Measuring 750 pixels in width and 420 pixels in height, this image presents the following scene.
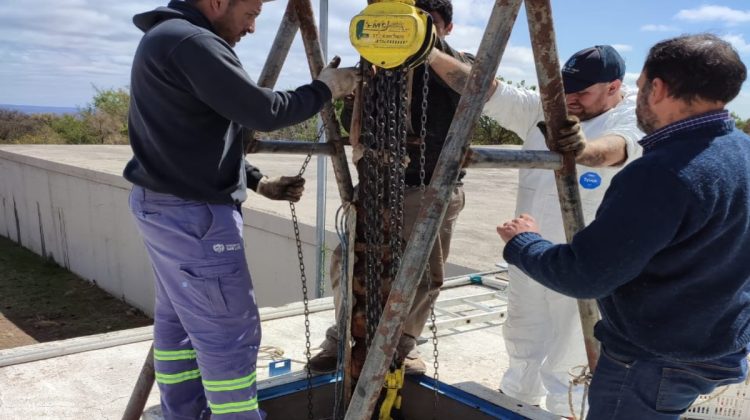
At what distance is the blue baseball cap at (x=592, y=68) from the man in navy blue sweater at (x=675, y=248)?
3.79 feet

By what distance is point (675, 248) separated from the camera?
1.70 meters

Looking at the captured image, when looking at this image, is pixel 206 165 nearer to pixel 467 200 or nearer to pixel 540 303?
pixel 540 303

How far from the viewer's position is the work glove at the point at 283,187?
2.72 m

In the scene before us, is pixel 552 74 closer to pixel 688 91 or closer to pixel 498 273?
pixel 688 91

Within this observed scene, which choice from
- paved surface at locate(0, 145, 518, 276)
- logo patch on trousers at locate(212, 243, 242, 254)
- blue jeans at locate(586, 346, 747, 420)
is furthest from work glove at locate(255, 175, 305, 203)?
paved surface at locate(0, 145, 518, 276)

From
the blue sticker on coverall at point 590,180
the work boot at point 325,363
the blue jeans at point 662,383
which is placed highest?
the blue sticker on coverall at point 590,180

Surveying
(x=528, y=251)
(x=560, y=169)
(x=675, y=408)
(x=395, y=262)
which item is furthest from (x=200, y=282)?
(x=675, y=408)

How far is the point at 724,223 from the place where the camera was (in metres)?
1.66

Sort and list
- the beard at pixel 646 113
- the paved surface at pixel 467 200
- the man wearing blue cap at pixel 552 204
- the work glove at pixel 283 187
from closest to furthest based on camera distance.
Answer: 1. the beard at pixel 646 113
2. the work glove at pixel 283 187
3. the man wearing blue cap at pixel 552 204
4. the paved surface at pixel 467 200

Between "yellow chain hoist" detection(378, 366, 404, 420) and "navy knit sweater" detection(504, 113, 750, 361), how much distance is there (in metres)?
1.11

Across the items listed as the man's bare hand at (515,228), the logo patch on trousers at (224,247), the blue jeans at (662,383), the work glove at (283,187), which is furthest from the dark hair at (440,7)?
the blue jeans at (662,383)

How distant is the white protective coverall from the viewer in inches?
125

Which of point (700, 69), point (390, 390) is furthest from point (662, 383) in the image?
point (390, 390)

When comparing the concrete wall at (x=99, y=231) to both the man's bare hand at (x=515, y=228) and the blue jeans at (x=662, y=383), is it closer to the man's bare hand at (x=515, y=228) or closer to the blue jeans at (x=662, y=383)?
the man's bare hand at (x=515, y=228)
